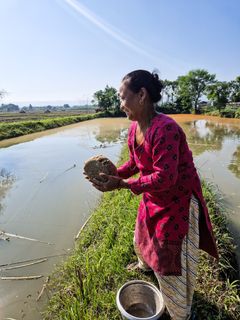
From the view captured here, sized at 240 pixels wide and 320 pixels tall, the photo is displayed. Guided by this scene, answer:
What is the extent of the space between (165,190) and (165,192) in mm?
20

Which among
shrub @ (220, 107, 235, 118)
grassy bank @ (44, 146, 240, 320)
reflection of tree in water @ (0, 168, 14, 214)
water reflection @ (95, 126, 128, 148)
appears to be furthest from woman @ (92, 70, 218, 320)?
shrub @ (220, 107, 235, 118)

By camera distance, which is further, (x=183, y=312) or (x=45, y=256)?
(x=45, y=256)

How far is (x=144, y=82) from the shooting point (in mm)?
1674

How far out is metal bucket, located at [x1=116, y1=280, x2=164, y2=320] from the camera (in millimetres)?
2193

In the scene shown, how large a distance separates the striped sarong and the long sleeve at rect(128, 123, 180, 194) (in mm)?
364

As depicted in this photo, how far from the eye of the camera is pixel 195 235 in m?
1.90

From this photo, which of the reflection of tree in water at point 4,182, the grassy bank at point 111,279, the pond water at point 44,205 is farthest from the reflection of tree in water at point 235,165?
the reflection of tree in water at point 4,182

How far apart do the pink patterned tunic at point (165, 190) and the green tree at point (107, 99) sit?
38108mm

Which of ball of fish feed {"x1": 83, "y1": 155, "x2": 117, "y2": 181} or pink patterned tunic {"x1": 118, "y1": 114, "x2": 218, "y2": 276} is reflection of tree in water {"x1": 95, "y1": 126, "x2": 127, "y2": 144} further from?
pink patterned tunic {"x1": 118, "y1": 114, "x2": 218, "y2": 276}

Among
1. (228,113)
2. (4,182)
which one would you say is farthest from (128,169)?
(228,113)

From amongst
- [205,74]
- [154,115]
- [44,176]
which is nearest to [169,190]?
[154,115]

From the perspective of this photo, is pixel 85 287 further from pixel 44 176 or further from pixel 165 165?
pixel 44 176

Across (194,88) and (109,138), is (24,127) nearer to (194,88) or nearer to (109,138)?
(109,138)

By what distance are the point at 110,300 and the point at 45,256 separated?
1.48m
